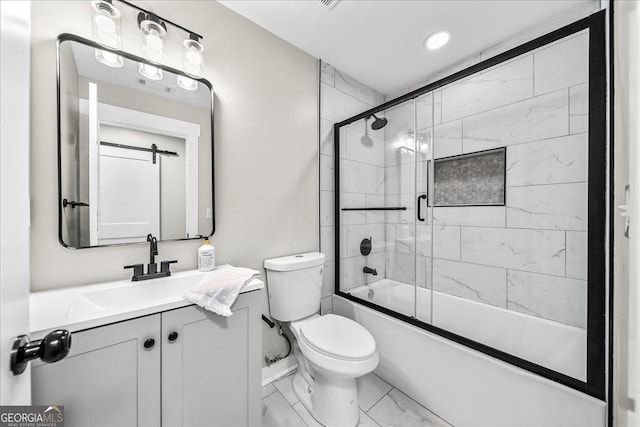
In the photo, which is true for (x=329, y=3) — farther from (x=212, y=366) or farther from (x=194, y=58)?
(x=212, y=366)

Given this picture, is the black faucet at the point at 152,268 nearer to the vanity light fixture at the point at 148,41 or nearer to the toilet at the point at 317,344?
the toilet at the point at 317,344

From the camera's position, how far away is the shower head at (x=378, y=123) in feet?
6.45

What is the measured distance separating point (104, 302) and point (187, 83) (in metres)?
1.14

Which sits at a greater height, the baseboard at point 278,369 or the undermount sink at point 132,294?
the undermount sink at point 132,294

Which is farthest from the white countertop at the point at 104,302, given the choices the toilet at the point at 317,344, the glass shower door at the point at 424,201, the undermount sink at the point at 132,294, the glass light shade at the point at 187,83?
the glass shower door at the point at 424,201

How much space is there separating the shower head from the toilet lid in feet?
5.02

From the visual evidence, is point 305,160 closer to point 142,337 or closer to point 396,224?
point 396,224

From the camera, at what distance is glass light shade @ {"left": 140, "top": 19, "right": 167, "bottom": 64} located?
1.19m

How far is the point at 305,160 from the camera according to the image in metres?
1.88

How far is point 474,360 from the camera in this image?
4.12 feet

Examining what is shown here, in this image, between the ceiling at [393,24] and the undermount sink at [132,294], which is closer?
the undermount sink at [132,294]

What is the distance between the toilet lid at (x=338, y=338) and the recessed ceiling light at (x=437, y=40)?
2018mm

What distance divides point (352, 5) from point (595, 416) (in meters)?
2.26

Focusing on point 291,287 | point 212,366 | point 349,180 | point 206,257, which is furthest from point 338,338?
point 349,180
